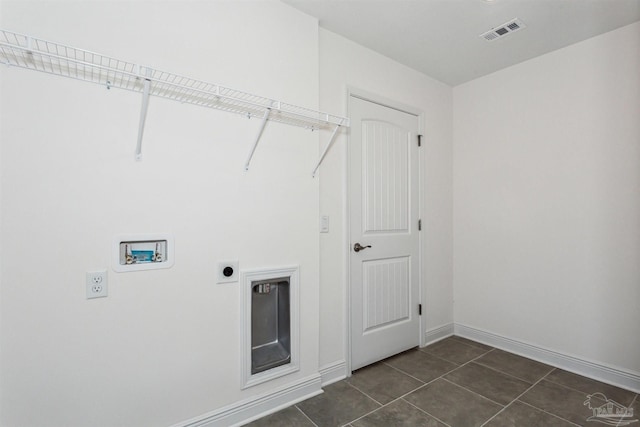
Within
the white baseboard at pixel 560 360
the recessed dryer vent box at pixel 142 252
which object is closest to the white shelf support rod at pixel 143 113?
the recessed dryer vent box at pixel 142 252

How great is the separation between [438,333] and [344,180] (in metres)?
1.93

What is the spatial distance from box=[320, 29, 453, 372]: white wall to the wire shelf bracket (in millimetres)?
289

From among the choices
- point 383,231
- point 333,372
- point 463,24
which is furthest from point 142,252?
point 463,24

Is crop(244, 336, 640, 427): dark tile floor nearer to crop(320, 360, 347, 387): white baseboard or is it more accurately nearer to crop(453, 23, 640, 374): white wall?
crop(320, 360, 347, 387): white baseboard

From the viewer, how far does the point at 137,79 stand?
5.05 ft

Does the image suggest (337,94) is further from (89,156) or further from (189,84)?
(89,156)

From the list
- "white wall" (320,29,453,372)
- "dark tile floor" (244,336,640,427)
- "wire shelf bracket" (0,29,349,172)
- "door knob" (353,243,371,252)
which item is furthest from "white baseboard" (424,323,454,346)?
"wire shelf bracket" (0,29,349,172)

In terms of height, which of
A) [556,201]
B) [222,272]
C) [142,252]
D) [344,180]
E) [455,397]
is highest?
[344,180]

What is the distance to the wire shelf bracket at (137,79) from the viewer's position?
4.15 feet

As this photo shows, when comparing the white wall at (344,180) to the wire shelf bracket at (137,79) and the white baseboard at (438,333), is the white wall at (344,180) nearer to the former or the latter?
the white baseboard at (438,333)

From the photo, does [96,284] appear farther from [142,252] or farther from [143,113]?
[143,113]

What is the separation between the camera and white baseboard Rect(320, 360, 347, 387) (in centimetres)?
228

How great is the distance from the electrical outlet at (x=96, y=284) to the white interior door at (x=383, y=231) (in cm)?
162

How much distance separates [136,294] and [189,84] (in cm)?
113
